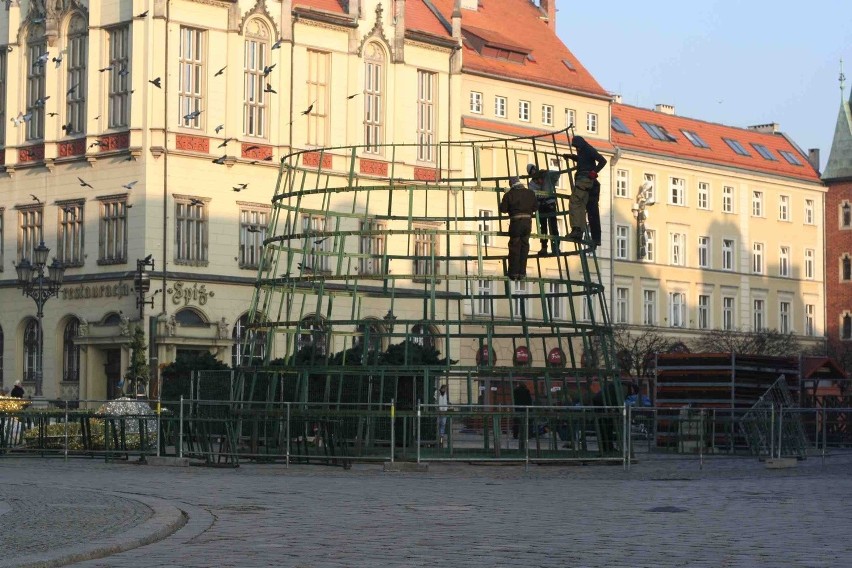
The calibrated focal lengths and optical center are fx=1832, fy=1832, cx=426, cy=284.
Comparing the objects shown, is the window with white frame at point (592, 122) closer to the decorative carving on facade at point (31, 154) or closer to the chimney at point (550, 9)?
the chimney at point (550, 9)

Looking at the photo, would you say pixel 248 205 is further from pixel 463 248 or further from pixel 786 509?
pixel 786 509

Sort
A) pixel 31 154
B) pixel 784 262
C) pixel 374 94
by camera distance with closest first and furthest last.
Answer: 1. pixel 31 154
2. pixel 374 94
3. pixel 784 262

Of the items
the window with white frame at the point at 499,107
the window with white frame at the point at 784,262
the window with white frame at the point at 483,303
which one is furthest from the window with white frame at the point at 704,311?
the window with white frame at the point at 499,107

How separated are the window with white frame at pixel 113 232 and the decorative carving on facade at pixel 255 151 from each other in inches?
187

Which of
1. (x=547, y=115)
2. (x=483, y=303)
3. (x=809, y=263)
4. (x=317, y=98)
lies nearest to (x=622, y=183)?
(x=547, y=115)

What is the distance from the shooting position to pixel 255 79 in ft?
221

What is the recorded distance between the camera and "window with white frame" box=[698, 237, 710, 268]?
95.5m

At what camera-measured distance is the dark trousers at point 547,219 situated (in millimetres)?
29281

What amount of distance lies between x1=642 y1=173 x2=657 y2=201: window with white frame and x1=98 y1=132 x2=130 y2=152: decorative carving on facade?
33076 millimetres

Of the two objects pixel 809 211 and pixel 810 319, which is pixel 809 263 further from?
pixel 810 319

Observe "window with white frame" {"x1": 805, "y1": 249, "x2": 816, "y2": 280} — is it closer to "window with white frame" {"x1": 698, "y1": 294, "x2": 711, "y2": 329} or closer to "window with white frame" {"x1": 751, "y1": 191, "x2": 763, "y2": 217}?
"window with white frame" {"x1": 751, "y1": 191, "x2": 763, "y2": 217}

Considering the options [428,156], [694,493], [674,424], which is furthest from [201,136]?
[694,493]

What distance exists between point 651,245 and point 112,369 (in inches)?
1369

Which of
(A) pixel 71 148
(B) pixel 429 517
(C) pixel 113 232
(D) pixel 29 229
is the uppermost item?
(A) pixel 71 148
